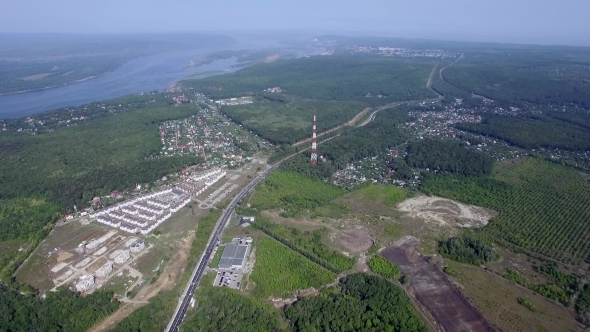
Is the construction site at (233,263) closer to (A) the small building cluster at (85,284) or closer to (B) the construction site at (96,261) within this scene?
(B) the construction site at (96,261)

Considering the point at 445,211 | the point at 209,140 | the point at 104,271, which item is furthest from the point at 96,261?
the point at 209,140

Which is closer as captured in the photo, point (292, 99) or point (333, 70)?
point (292, 99)

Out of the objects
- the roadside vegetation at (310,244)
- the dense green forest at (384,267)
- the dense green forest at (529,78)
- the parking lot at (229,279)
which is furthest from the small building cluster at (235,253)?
the dense green forest at (529,78)

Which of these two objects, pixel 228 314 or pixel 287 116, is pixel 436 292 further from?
pixel 287 116

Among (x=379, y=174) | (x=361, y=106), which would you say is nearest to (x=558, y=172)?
(x=379, y=174)

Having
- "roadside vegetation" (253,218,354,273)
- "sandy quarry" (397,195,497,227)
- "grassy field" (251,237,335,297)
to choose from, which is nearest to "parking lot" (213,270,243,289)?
"grassy field" (251,237,335,297)

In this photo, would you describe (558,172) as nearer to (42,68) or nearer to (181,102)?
(181,102)
